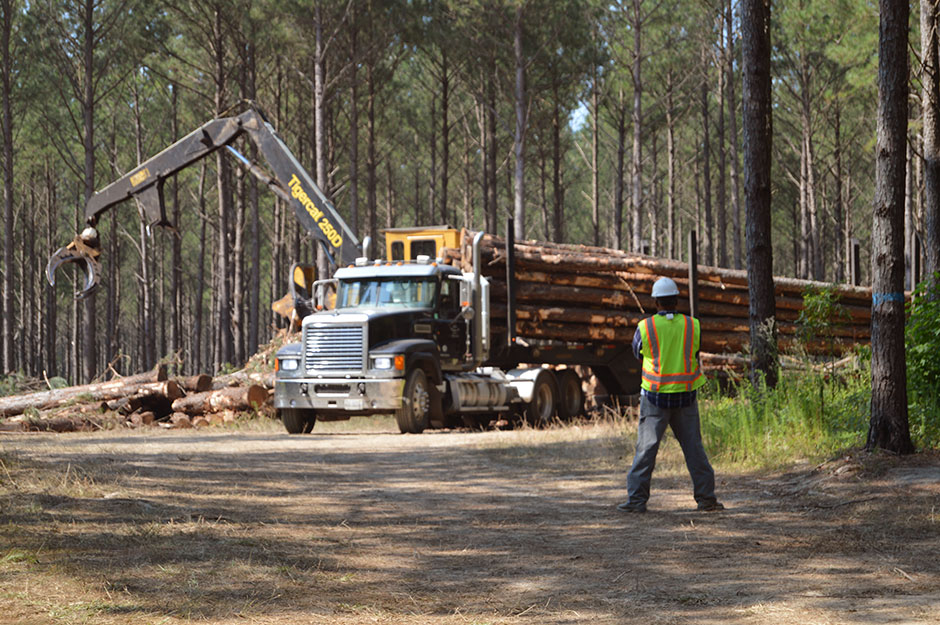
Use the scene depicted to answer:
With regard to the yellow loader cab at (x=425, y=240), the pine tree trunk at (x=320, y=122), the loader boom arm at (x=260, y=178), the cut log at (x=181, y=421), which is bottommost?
the cut log at (x=181, y=421)

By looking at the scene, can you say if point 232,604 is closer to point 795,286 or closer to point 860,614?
point 860,614

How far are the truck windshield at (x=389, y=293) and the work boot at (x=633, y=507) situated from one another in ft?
29.9

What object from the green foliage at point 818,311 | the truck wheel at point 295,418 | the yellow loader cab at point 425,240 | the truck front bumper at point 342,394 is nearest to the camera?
the green foliage at point 818,311

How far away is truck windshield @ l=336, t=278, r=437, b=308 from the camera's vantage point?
1719 cm

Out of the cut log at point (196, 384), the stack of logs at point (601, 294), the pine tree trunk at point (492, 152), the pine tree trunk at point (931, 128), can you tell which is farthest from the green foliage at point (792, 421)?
the pine tree trunk at point (492, 152)

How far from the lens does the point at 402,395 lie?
52.7 ft

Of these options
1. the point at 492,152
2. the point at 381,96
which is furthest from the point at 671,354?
the point at 381,96

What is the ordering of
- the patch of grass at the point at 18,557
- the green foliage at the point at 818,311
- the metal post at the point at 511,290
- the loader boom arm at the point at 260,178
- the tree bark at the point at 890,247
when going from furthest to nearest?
the loader boom arm at the point at 260,178 → the metal post at the point at 511,290 → the green foliage at the point at 818,311 → the tree bark at the point at 890,247 → the patch of grass at the point at 18,557

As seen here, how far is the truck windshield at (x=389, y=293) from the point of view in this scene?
56.4ft

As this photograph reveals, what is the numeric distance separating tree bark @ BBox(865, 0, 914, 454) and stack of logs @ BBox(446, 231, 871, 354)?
9.30 m

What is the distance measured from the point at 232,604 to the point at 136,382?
51.1ft

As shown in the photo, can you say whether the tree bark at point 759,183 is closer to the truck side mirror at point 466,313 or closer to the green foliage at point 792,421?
the green foliage at point 792,421

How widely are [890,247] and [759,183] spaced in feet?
11.7

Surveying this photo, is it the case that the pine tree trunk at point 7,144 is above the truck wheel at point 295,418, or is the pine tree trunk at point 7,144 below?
above
